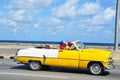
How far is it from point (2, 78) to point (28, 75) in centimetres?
144


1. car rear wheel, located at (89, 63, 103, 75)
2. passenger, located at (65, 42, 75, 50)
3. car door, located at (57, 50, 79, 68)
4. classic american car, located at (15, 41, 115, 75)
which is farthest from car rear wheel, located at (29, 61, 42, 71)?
car rear wheel, located at (89, 63, 103, 75)

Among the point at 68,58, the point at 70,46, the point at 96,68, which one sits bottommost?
the point at 96,68

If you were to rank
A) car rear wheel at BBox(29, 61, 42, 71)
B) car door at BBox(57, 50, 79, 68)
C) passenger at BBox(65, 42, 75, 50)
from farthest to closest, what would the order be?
car rear wheel at BBox(29, 61, 42, 71) < passenger at BBox(65, 42, 75, 50) < car door at BBox(57, 50, 79, 68)

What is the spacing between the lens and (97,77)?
1523cm

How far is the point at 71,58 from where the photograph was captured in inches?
651

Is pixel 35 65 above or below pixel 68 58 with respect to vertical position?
below

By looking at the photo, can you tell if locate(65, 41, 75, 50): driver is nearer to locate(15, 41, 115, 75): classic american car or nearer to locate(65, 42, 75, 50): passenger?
locate(65, 42, 75, 50): passenger

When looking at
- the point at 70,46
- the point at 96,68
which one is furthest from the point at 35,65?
the point at 96,68

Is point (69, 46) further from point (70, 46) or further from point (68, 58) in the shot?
point (68, 58)

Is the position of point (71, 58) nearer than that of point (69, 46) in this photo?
Yes

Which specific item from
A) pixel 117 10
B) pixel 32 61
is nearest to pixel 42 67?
pixel 32 61

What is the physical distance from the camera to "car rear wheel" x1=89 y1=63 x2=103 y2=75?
16047 mm

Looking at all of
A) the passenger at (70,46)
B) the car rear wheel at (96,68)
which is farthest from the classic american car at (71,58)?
the passenger at (70,46)

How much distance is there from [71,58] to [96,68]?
4.27 feet
